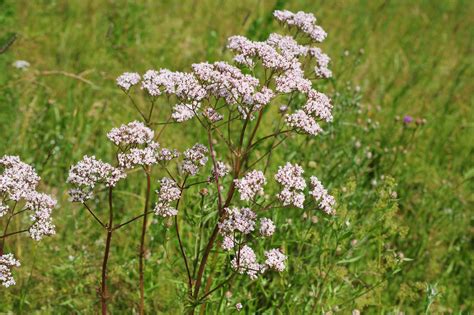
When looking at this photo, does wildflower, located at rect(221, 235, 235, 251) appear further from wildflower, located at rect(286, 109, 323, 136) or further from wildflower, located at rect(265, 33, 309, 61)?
wildflower, located at rect(265, 33, 309, 61)

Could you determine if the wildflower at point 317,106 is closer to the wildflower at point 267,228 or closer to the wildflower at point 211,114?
the wildflower at point 211,114

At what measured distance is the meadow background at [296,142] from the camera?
3.86 m

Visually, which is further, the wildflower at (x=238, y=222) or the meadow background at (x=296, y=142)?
the meadow background at (x=296, y=142)

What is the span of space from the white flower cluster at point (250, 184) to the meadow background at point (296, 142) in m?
0.74

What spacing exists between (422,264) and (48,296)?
305 cm

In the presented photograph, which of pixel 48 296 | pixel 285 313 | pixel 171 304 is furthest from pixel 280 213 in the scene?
pixel 48 296

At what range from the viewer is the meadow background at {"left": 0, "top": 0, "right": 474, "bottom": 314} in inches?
152

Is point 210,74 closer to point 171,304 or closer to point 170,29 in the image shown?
point 171,304

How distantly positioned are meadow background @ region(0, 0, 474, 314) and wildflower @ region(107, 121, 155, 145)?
74 centimetres

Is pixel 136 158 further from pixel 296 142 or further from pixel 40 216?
pixel 296 142

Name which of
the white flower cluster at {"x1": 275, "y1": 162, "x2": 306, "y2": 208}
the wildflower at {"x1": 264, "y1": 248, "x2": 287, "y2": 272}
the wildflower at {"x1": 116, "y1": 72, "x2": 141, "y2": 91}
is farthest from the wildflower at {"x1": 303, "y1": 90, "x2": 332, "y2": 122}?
the wildflower at {"x1": 116, "y1": 72, "x2": 141, "y2": 91}

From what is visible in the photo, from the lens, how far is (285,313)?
148 inches

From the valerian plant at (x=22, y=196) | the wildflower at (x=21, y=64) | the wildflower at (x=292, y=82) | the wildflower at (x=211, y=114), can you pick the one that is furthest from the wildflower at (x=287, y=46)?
the wildflower at (x=21, y=64)

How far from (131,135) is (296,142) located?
Result: 2444 mm
